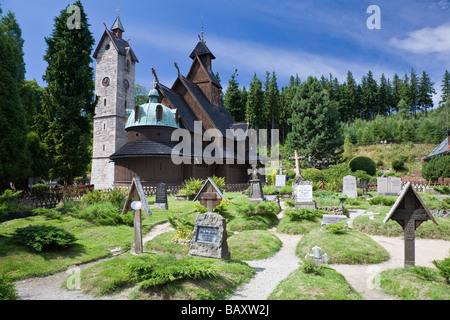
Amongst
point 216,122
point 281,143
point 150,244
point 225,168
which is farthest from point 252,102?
point 150,244

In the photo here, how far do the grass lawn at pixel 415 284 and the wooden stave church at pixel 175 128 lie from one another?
812 inches

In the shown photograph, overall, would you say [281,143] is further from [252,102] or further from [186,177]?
[186,177]

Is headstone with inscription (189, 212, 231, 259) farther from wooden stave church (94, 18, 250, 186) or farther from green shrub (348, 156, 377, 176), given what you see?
green shrub (348, 156, 377, 176)

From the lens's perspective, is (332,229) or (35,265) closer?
(35,265)

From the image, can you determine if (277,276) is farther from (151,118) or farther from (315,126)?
(315,126)

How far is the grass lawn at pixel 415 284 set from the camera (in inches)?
191

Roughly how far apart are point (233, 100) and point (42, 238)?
177ft

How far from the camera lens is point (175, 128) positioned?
26641mm

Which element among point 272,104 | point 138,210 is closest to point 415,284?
point 138,210

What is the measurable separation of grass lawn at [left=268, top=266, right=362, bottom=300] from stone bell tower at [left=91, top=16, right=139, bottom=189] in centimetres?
3263

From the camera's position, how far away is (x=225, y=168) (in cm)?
3011

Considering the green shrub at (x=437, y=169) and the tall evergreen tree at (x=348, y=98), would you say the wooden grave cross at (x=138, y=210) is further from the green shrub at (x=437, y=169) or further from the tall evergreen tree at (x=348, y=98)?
the tall evergreen tree at (x=348, y=98)

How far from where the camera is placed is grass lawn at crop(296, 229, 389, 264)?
7547 mm

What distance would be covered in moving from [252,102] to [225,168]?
29.5m
